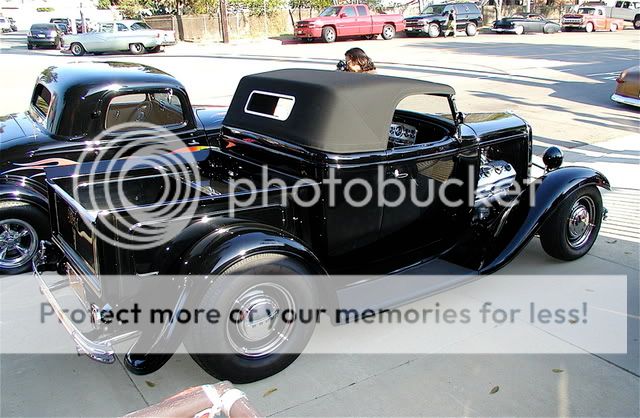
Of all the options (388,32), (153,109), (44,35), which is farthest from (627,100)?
(44,35)

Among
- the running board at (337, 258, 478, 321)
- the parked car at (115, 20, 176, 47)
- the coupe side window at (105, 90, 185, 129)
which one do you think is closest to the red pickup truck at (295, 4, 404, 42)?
the parked car at (115, 20, 176, 47)

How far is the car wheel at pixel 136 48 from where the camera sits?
82.4 ft

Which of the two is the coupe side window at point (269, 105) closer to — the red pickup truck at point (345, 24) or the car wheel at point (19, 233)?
the car wheel at point (19, 233)

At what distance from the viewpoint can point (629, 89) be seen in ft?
38.3

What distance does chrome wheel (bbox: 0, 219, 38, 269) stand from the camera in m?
4.86

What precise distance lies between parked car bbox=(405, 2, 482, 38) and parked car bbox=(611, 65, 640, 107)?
2021cm

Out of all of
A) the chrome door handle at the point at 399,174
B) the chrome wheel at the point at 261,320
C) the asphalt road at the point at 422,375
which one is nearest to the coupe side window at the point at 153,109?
the asphalt road at the point at 422,375

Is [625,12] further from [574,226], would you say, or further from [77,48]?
[574,226]

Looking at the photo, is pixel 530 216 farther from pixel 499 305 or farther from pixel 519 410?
pixel 519 410

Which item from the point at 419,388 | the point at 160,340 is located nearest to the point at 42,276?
the point at 160,340

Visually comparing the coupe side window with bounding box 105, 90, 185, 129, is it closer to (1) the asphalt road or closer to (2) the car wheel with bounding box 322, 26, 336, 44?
(1) the asphalt road

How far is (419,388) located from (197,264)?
151 cm

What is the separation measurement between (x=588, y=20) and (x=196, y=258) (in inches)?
1559

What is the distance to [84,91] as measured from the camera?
533cm
